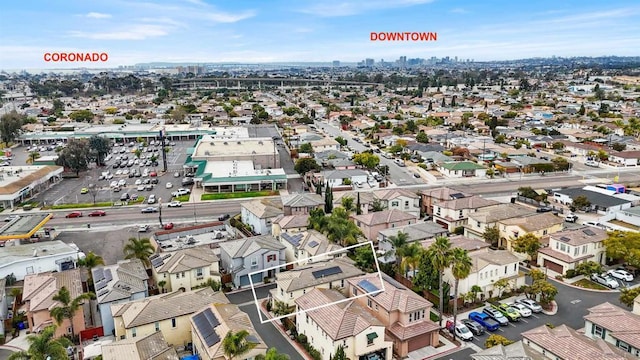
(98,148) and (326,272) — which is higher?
(98,148)

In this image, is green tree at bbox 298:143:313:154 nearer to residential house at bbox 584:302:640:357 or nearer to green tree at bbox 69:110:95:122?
residential house at bbox 584:302:640:357

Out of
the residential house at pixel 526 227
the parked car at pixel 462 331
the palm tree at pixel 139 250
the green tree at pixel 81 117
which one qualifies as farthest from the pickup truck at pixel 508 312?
the green tree at pixel 81 117

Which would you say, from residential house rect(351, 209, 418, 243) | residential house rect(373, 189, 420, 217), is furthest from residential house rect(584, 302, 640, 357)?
residential house rect(373, 189, 420, 217)

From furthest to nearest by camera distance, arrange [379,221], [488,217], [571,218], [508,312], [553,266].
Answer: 1. [571,218]
2. [379,221]
3. [488,217]
4. [553,266]
5. [508,312]

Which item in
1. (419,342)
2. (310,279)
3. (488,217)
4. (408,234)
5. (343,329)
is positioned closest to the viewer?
(343,329)

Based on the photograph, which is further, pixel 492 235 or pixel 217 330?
pixel 492 235

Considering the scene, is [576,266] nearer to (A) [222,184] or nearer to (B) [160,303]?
(B) [160,303]

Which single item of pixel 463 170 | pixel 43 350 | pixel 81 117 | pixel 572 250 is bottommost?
pixel 463 170

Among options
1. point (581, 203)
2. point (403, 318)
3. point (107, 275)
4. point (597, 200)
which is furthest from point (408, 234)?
point (597, 200)

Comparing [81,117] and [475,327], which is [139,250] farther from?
[81,117]
